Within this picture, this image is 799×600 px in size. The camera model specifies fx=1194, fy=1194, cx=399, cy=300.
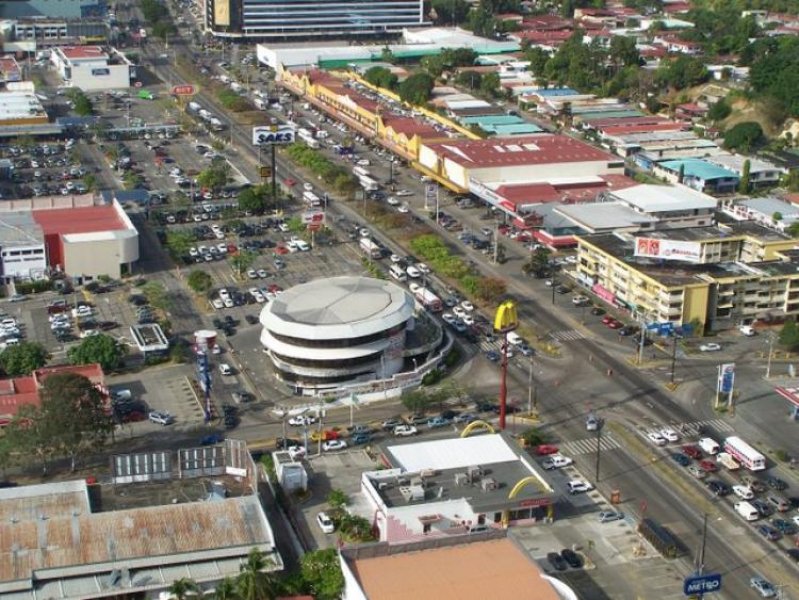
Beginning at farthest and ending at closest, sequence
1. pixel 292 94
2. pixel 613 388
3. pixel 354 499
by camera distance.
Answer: pixel 292 94 → pixel 613 388 → pixel 354 499

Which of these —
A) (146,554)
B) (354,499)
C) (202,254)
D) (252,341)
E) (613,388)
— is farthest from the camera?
(202,254)

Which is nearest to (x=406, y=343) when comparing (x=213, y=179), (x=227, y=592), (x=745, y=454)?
(x=745, y=454)

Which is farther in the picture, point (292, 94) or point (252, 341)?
point (292, 94)

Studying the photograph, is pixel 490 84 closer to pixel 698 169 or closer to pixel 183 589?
pixel 698 169

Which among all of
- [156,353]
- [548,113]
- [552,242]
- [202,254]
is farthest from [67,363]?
[548,113]

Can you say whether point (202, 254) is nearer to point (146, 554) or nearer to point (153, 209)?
point (153, 209)

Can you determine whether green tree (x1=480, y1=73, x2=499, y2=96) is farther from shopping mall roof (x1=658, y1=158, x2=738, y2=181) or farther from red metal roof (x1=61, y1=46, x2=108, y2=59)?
red metal roof (x1=61, y1=46, x2=108, y2=59)
